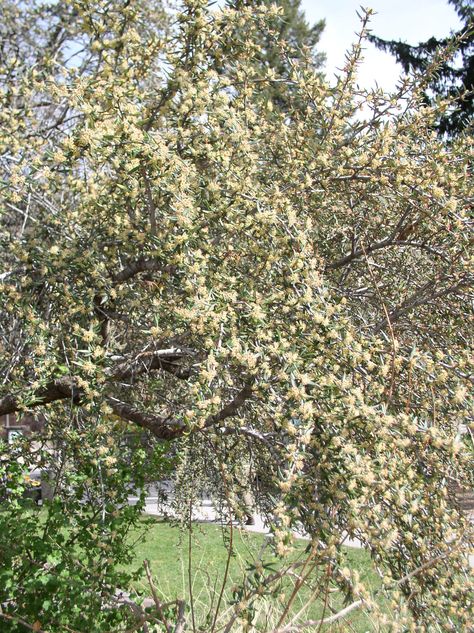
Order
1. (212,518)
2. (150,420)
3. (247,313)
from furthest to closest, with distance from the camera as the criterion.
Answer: (212,518), (150,420), (247,313)

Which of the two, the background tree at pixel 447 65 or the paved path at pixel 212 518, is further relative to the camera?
the background tree at pixel 447 65

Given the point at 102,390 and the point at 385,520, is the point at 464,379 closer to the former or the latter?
the point at 385,520

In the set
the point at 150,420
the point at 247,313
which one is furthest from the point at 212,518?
the point at 247,313

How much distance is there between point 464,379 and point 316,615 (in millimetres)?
3563

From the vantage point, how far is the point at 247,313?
8.74 ft

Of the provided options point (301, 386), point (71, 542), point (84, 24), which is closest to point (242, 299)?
point (301, 386)

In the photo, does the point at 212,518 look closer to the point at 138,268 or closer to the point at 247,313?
the point at 138,268

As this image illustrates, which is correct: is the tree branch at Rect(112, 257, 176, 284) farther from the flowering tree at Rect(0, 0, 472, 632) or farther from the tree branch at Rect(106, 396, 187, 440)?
the tree branch at Rect(106, 396, 187, 440)

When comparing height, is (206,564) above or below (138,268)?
below

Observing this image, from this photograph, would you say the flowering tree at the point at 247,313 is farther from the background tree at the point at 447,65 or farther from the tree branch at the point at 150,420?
the background tree at the point at 447,65

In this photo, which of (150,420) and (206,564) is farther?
(206,564)

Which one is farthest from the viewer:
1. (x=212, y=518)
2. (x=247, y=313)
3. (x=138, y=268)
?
(x=212, y=518)

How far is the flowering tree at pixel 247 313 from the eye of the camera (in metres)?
2.35

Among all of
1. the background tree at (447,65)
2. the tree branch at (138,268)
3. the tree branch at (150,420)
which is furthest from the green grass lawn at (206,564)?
the background tree at (447,65)
